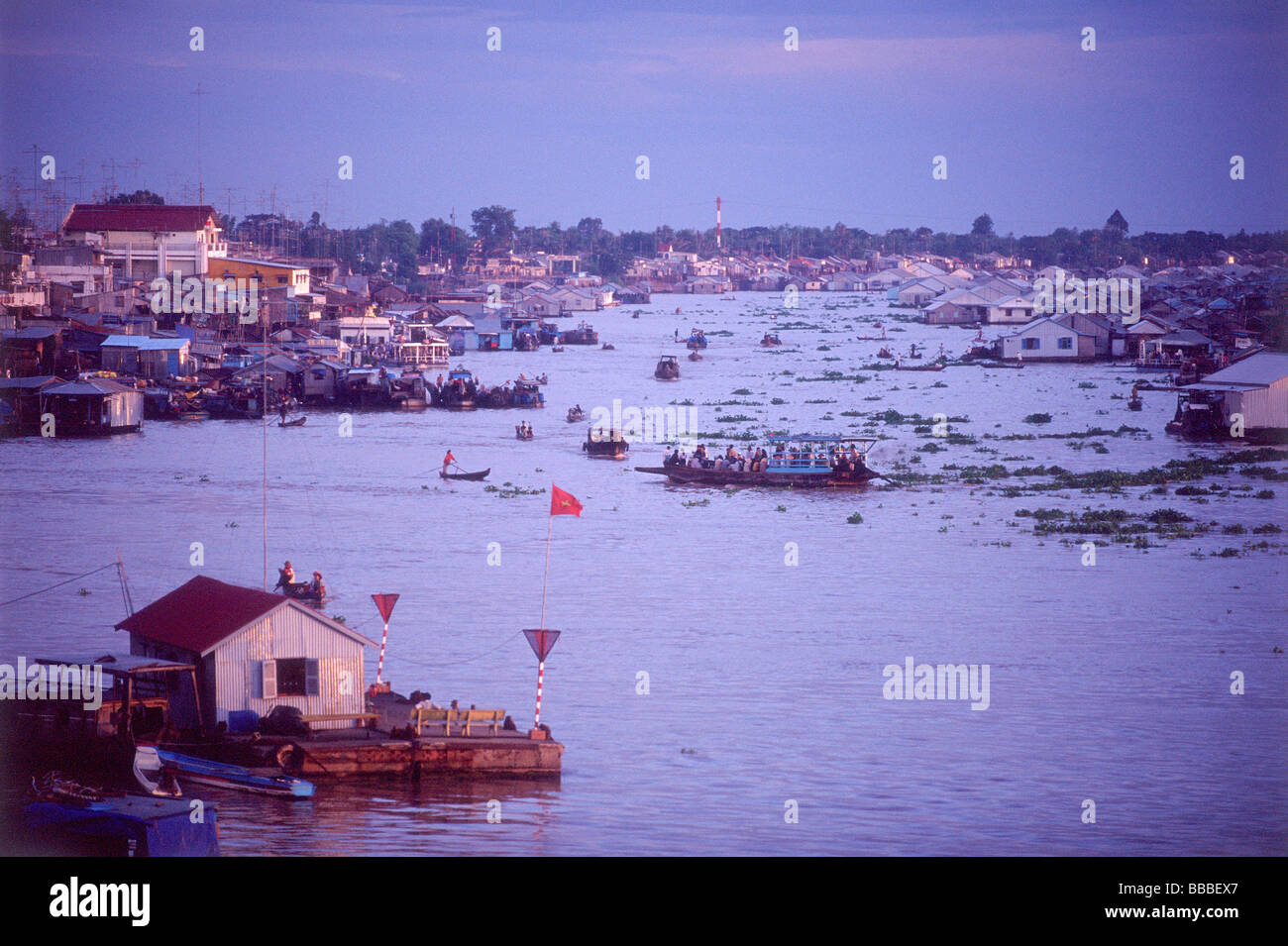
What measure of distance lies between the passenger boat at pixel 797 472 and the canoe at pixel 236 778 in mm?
10575

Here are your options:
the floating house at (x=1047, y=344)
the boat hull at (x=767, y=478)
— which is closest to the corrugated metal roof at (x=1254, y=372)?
the boat hull at (x=767, y=478)

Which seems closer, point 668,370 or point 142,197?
point 668,370

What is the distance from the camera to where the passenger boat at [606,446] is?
18.4 m

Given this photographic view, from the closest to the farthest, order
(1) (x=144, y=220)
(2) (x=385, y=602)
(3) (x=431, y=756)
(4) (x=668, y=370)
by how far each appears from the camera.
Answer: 1. (3) (x=431, y=756)
2. (2) (x=385, y=602)
3. (4) (x=668, y=370)
4. (1) (x=144, y=220)

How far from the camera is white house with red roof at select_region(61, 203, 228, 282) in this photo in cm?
2988

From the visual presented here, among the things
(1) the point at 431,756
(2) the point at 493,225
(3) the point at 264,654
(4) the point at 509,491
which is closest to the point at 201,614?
(3) the point at 264,654

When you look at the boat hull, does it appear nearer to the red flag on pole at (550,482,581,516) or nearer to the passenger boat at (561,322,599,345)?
the red flag on pole at (550,482,581,516)

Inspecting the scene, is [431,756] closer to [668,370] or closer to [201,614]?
[201,614]

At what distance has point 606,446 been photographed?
1836 cm

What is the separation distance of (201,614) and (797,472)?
1049cm

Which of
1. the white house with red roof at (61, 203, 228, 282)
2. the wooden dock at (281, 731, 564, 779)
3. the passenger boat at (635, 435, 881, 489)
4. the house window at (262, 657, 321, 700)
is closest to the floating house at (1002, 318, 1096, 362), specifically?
the passenger boat at (635, 435, 881, 489)

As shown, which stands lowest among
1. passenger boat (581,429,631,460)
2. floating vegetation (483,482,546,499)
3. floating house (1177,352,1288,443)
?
floating vegetation (483,482,546,499)

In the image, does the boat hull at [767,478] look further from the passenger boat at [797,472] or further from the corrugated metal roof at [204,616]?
the corrugated metal roof at [204,616]
